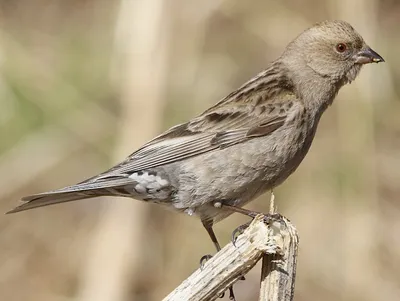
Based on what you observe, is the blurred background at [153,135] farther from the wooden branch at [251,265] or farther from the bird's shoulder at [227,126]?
the wooden branch at [251,265]

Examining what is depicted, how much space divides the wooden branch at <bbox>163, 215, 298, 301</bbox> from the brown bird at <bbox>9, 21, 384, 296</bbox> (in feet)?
3.85

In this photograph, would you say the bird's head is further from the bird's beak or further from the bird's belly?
the bird's belly

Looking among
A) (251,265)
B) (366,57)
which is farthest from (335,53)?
(251,265)

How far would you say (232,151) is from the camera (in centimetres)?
580

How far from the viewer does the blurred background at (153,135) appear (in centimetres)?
841

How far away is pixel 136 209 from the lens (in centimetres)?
826

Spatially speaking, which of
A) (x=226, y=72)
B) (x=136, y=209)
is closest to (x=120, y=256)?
(x=136, y=209)

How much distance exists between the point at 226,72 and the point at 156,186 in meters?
5.32

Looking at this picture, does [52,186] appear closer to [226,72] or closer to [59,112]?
[59,112]

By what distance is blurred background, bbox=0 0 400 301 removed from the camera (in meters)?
8.41

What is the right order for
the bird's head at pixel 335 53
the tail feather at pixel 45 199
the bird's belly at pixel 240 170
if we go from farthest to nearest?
the bird's head at pixel 335 53
the bird's belly at pixel 240 170
the tail feather at pixel 45 199

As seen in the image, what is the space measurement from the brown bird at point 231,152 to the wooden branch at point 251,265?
3.85 ft

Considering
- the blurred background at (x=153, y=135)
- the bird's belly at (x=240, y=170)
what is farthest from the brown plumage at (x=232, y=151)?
the blurred background at (x=153, y=135)

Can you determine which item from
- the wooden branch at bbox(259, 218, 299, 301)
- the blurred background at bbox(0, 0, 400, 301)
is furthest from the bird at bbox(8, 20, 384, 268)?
the blurred background at bbox(0, 0, 400, 301)
